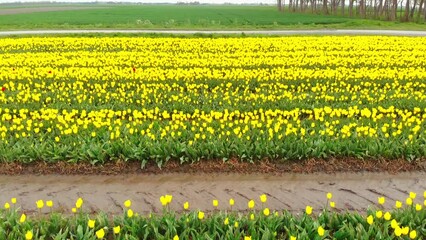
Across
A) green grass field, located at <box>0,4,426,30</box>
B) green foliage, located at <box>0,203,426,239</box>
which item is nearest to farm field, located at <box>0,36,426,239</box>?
green foliage, located at <box>0,203,426,239</box>

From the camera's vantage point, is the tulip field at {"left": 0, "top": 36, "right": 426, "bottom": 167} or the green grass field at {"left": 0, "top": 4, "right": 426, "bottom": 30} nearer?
the tulip field at {"left": 0, "top": 36, "right": 426, "bottom": 167}

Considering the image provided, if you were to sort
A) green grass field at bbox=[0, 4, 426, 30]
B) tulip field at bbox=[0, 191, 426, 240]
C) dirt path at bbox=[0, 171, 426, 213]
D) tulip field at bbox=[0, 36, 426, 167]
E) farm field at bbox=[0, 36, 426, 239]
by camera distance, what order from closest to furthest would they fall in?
1. tulip field at bbox=[0, 191, 426, 240]
2. farm field at bbox=[0, 36, 426, 239]
3. dirt path at bbox=[0, 171, 426, 213]
4. tulip field at bbox=[0, 36, 426, 167]
5. green grass field at bbox=[0, 4, 426, 30]

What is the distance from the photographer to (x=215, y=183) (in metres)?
6.06

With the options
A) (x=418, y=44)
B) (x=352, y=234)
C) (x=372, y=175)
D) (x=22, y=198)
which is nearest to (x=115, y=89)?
(x=22, y=198)

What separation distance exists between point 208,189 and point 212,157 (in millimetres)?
860

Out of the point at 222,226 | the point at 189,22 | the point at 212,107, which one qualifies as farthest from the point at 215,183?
the point at 189,22

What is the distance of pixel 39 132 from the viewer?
297 inches

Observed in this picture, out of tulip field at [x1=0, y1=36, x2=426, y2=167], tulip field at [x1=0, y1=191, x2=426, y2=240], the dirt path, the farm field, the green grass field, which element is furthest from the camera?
the green grass field

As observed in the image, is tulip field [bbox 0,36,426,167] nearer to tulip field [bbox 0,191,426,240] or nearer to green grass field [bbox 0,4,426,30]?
tulip field [bbox 0,191,426,240]

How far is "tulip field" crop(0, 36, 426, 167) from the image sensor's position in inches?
262

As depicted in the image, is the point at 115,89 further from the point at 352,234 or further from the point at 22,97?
the point at 352,234

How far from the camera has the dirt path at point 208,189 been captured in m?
5.45

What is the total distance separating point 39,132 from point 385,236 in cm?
614

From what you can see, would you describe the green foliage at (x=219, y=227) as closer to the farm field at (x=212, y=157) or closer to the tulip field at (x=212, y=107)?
the farm field at (x=212, y=157)
